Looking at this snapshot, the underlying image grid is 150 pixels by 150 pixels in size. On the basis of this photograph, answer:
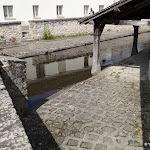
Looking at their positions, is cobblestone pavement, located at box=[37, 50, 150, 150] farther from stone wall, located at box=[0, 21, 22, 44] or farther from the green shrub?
the green shrub

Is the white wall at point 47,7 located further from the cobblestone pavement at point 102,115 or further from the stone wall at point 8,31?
the cobblestone pavement at point 102,115

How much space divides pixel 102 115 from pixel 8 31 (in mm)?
12932

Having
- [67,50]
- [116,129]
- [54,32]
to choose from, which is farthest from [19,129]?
[54,32]

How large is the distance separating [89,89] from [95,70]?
236cm

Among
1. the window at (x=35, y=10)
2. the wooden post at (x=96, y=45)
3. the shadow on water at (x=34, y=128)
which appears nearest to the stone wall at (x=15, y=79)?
the shadow on water at (x=34, y=128)

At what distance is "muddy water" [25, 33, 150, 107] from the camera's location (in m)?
8.73

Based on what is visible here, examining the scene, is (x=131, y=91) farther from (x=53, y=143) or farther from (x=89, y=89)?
(x=53, y=143)

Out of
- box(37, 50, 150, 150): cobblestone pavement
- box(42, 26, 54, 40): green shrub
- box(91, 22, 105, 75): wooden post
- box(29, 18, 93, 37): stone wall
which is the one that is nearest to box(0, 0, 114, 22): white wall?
box(29, 18, 93, 37): stone wall

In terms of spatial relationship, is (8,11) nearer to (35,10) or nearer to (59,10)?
(35,10)

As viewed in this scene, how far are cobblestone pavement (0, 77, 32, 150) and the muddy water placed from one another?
191 inches

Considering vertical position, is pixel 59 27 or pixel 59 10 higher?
pixel 59 10

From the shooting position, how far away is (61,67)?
1198 cm

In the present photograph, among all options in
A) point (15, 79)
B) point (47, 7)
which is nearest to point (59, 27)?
point (47, 7)

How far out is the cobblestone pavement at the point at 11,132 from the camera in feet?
6.13
